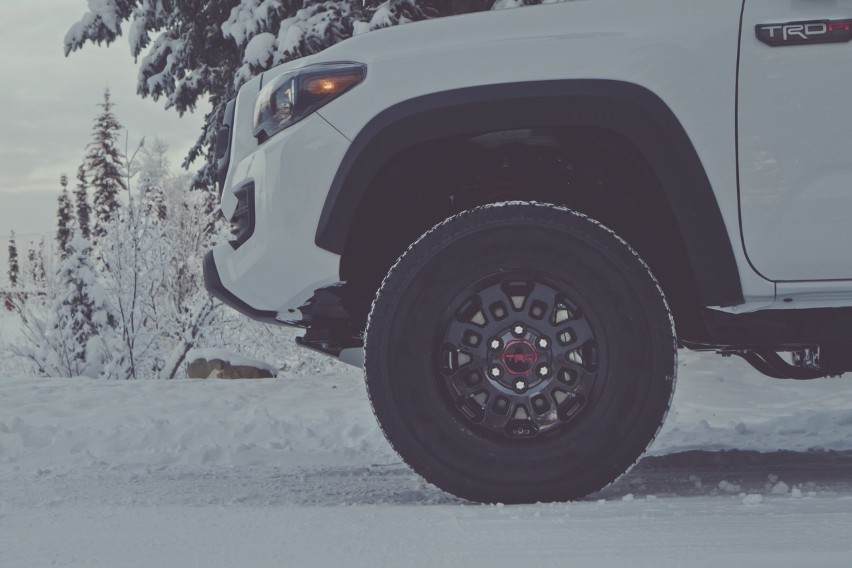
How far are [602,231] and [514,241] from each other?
0.93ft

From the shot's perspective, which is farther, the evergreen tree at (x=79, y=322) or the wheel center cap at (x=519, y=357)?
the evergreen tree at (x=79, y=322)

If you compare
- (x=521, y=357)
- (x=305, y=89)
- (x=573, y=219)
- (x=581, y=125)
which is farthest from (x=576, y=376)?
(x=305, y=89)

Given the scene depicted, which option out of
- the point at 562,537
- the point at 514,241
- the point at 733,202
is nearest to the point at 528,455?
the point at 562,537

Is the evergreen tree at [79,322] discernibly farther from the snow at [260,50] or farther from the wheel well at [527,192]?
the wheel well at [527,192]

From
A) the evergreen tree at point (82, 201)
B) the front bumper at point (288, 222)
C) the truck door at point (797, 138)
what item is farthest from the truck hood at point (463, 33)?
the evergreen tree at point (82, 201)

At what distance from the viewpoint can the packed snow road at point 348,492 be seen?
2248 millimetres

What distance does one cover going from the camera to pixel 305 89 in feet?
9.70

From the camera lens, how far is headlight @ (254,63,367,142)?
2920 mm

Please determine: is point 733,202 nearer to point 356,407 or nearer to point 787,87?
point 787,87

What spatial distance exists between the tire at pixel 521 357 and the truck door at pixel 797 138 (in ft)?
1.46

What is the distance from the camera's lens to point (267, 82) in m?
3.32

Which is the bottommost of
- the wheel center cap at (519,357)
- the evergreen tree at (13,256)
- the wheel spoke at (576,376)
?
the evergreen tree at (13,256)

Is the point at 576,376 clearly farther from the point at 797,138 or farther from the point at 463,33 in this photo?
the point at 463,33

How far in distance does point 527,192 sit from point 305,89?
91 cm
